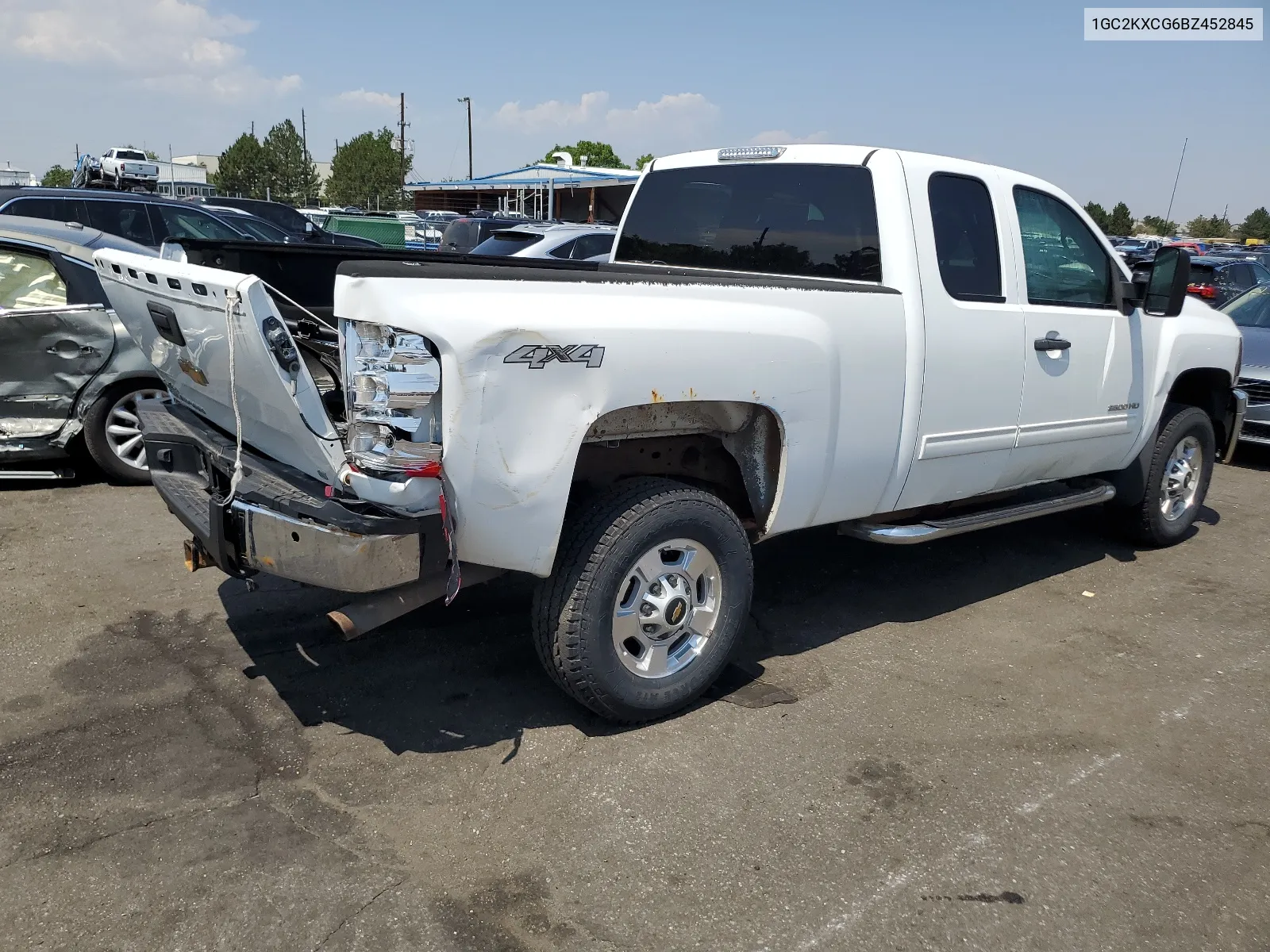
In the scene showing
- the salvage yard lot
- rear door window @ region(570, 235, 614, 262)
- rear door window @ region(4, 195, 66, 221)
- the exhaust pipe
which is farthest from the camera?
rear door window @ region(570, 235, 614, 262)

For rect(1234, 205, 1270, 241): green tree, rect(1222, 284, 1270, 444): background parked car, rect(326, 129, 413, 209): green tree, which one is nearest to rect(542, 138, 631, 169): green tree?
rect(326, 129, 413, 209): green tree

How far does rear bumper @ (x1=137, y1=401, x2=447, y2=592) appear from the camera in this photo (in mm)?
2875

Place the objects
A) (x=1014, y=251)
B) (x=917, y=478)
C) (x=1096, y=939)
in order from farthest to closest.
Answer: (x=1014, y=251)
(x=917, y=478)
(x=1096, y=939)

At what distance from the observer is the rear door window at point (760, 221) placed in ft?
13.9

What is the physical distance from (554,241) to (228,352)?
26.0 ft

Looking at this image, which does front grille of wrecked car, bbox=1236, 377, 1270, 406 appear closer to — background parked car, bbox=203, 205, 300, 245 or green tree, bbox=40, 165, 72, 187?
background parked car, bbox=203, 205, 300, 245

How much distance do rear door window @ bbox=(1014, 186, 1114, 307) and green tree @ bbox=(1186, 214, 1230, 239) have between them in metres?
67.5

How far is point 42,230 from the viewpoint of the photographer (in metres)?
6.26

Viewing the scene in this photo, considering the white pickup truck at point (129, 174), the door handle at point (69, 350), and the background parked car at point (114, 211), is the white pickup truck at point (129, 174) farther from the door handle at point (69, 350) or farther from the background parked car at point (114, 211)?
the door handle at point (69, 350)

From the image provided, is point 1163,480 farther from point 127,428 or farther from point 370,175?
point 370,175

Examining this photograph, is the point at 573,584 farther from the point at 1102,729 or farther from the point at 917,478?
the point at 1102,729

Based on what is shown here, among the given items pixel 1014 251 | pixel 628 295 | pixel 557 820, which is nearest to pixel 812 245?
pixel 1014 251

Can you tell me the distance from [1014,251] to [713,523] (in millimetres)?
2162

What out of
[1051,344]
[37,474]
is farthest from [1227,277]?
[37,474]
